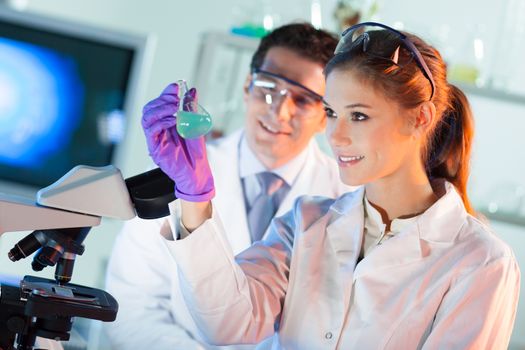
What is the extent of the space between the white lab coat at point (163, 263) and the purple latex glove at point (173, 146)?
1.80ft

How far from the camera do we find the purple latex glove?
1524 mm

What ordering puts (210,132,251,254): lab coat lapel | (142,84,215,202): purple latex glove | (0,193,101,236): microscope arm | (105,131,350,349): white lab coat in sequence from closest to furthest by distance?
(0,193,101,236): microscope arm
(142,84,215,202): purple latex glove
(105,131,350,349): white lab coat
(210,132,251,254): lab coat lapel

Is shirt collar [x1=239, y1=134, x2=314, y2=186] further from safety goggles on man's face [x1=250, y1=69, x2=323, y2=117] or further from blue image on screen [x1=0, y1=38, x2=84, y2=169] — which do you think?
blue image on screen [x1=0, y1=38, x2=84, y2=169]

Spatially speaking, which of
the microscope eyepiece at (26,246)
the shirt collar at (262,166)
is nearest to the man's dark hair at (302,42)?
the shirt collar at (262,166)

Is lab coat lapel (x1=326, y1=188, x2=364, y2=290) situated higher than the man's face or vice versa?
the man's face

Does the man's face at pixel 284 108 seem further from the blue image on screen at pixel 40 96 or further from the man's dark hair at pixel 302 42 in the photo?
the blue image on screen at pixel 40 96

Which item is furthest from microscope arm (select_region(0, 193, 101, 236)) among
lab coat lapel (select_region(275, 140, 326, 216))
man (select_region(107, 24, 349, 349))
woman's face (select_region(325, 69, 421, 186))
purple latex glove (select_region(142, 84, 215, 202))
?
lab coat lapel (select_region(275, 140, 326, 216))

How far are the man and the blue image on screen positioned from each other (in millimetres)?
1459

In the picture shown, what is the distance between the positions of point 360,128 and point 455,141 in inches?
11.8

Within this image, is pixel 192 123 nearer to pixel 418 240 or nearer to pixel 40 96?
pixel 418 240

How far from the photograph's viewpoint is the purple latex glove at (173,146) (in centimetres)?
152

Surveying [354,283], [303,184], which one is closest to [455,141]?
[354,283]

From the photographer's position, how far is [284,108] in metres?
2.29

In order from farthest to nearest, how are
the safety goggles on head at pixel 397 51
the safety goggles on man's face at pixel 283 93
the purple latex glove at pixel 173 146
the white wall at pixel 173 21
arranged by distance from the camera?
the white wall at pixel 173 21 → the safety goggles on man's face at pixel 283 93 → the safety goggles on head at pixel 397 51 → the purple latex glove at pixel 173 146
